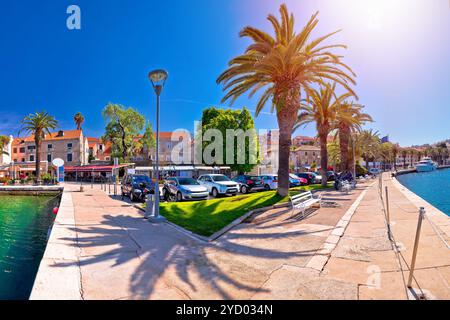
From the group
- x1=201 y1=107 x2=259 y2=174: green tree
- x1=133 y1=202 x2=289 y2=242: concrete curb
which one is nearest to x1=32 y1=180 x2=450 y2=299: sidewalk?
x1=133 y1=202 x2=289 y2=242: concrete curb

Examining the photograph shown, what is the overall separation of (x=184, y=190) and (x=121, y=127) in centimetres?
3878

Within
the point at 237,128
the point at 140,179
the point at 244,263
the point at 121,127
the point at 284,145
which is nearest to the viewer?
the point at 244,263

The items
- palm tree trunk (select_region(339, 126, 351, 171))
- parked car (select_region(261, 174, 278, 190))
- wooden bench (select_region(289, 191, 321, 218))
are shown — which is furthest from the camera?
palm tree trunk (select_region(339, 126, 351, 171))

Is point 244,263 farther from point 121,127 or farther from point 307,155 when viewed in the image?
point 307,155

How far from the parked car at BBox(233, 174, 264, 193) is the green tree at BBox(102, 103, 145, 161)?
3387 cm

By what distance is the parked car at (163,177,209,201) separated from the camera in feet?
53.8

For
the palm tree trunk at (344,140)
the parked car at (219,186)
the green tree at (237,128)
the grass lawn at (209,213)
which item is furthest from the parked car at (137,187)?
the palm tree trunk at (344,140)

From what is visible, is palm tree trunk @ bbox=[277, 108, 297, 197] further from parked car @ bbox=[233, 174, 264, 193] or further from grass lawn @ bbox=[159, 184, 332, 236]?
parked car @ bbox=[233, 174, 264, 193]

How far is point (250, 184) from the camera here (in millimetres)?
23594

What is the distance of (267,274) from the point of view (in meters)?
4.80

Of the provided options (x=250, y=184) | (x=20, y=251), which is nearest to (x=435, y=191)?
(x=250, y=184)

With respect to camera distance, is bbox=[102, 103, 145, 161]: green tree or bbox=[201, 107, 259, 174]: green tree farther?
bbox=[102, 103, 145, 161]: green tree

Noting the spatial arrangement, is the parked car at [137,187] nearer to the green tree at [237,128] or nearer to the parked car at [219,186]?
the parked car at [219,186]
